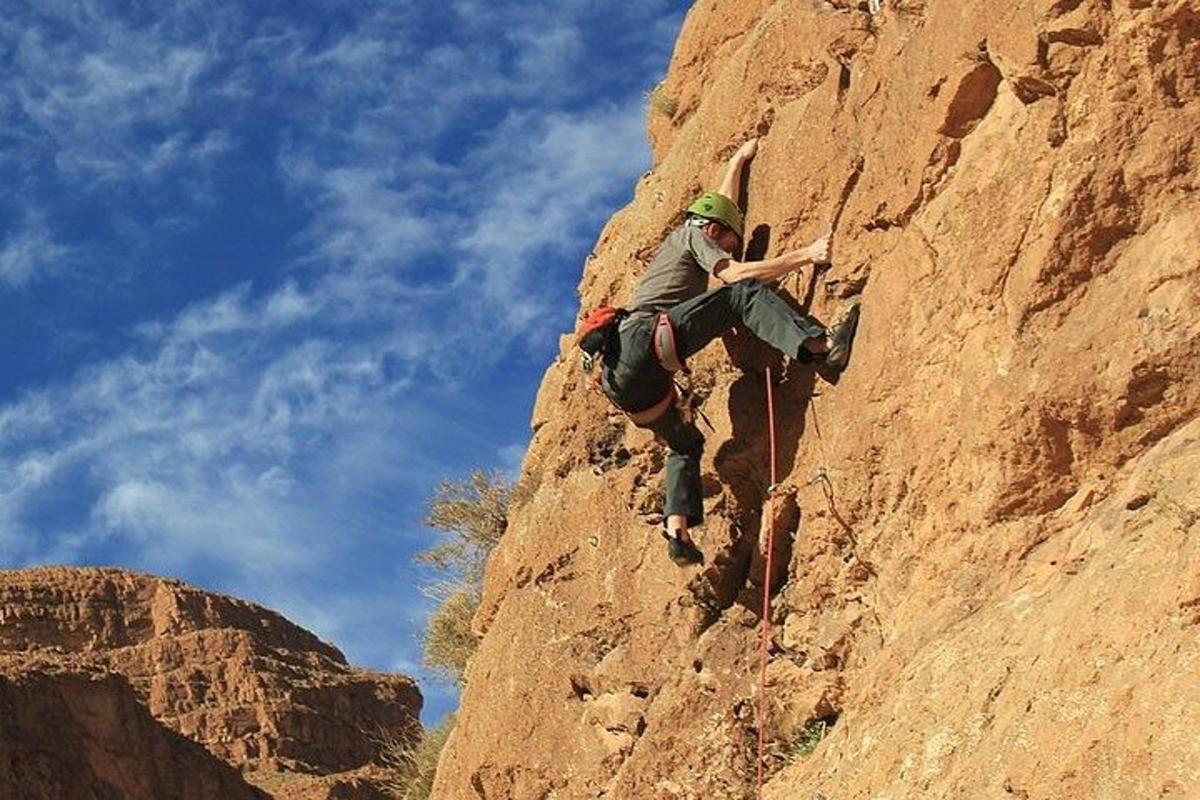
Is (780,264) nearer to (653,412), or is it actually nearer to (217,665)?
(653,412)

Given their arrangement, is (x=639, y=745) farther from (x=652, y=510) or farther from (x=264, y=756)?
(x=264, y=756)

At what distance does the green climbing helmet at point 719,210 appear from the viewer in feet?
34.8

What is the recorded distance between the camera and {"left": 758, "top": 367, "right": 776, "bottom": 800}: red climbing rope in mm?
9422

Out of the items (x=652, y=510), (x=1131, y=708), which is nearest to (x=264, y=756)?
(x=652, y=510)

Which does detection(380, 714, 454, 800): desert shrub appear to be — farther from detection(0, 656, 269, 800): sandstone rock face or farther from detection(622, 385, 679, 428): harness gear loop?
detection(0, 656, 269, 800): sandstone rock face

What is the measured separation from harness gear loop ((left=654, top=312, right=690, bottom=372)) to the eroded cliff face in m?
0.47

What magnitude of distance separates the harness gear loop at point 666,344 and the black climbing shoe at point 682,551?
3.24 feet

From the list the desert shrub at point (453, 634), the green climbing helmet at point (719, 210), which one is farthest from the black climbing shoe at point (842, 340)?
the desert shrub at point (453, 634)

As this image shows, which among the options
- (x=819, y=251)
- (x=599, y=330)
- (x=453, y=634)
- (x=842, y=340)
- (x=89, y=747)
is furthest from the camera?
(x=89, y=747)

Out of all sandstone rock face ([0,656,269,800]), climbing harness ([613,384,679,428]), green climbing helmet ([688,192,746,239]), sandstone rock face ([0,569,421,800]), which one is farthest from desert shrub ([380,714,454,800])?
sandstone rock face ([0,569,421,800])

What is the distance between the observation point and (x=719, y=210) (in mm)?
10617

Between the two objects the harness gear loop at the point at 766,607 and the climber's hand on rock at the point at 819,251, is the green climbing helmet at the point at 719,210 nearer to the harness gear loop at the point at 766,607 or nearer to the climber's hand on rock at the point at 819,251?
the climber's hand on rock at the point at 819,251

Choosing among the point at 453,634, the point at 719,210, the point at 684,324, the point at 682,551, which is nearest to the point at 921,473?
the point at 682,551

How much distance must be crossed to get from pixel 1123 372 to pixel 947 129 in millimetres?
2070
